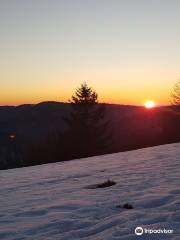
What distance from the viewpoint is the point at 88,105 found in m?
52.9

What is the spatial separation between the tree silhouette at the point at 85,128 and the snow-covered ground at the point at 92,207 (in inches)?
1406

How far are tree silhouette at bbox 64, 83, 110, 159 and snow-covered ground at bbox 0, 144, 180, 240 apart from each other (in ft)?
117

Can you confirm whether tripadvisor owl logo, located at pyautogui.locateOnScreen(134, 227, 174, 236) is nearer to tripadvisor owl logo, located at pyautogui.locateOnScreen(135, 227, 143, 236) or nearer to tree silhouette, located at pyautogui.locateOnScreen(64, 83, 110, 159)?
tripadvisor owl logo, located at pyautogui.locateOnScreen(135, 227, 143, 236)

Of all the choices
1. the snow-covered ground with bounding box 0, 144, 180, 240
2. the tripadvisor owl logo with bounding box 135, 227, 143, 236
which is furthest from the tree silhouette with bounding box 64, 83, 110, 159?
the tripadvisor owl logo with bounding box 135, 227, 143, 236

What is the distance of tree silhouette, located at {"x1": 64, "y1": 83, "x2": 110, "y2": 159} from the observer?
48.4 meters

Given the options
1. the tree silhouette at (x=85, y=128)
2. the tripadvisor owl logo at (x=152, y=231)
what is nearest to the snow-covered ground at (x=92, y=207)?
the tripadvisor owl logo at (x=152, y=231)

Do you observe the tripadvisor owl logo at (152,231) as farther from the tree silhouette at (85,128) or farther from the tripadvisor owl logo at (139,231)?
the tree silhouette at (85,128)

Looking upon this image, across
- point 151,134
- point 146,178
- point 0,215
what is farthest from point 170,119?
point 0,215

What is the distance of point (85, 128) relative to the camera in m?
49.9

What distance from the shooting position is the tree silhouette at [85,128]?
159 ft

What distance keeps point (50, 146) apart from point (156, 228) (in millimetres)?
48817

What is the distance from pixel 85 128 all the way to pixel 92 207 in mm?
41892

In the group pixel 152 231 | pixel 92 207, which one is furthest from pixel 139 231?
pixel 92 207

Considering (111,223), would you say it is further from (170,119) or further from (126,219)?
(170,119)
